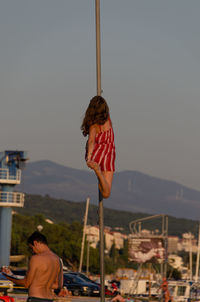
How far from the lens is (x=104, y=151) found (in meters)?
9.45

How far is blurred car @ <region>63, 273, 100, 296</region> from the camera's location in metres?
45.2

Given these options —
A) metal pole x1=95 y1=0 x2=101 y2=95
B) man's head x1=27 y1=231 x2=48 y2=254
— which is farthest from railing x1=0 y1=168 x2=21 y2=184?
man's head x1=27 y1=231 x2=48 y2=254

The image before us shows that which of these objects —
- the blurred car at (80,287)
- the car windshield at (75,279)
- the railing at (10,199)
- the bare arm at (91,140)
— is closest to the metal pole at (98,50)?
the bare arm at (91,140)

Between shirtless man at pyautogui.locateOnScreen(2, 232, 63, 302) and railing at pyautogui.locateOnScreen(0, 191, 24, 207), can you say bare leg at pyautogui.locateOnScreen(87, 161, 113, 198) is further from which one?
railing at pyautogui.locateOnScreen(0, 191, 24, 207)

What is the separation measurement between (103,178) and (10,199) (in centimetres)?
5695

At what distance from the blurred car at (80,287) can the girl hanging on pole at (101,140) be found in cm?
3630

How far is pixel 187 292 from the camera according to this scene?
49.5m

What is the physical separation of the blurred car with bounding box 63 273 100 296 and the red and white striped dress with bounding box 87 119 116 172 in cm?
3631

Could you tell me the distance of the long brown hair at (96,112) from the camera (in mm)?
9516

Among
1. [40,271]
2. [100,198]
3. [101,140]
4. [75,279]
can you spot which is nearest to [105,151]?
[101,140]

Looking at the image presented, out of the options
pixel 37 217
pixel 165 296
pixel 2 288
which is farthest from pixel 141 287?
pixel 37 217

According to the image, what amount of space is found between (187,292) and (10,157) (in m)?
22.1

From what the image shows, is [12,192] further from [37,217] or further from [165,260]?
[37,217]

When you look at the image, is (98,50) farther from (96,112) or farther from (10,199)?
(10,199)
